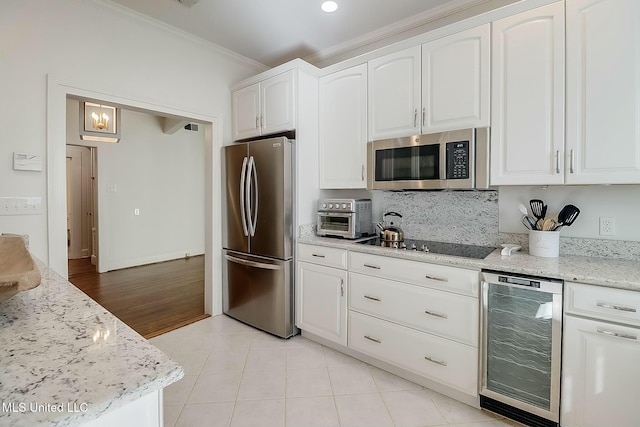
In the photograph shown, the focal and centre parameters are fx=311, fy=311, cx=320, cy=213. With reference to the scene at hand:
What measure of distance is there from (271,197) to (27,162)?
5.57ft

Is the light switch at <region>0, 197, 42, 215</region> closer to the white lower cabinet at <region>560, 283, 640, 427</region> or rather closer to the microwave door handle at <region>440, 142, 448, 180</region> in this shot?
the microwave door handle at <region>440, 142, 448, 180</region>

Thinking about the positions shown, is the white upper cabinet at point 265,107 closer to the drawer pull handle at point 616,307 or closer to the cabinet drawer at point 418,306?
the cabinet drawer at point 418,306

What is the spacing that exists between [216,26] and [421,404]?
337cm

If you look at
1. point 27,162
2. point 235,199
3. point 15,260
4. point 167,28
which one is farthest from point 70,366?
point 167,28

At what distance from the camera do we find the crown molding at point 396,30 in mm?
2459

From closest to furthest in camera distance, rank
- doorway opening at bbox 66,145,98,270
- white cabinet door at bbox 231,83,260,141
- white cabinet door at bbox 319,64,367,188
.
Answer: white cabinet door at bbox 319,64,367,188, white cabinet door at bbox 231,83,260,141, doorway opening at bbox 66,145,98,270

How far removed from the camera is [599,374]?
1500 millimetres

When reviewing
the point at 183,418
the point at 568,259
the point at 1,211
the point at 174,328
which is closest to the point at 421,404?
the point at 568,259

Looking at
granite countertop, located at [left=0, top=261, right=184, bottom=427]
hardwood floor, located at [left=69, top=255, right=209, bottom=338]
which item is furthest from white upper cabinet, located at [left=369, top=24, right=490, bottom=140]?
hardwood floor, located at [left=69, top=255, right=209, bottom=338]

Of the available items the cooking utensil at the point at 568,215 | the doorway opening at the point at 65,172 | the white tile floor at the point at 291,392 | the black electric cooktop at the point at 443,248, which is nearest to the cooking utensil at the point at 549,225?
the cooking utensil at the point at 568,215

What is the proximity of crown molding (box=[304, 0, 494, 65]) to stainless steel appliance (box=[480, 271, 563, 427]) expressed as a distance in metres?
2.08

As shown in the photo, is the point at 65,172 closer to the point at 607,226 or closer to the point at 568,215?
the point at 568,215

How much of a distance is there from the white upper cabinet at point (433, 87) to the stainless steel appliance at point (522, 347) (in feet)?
3.45

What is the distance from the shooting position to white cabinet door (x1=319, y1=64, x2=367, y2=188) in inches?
103
